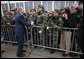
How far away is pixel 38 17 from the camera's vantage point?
15.2ft

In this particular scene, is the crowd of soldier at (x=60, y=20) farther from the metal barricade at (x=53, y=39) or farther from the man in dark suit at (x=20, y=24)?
the man in dark suit at (x=20, y=24)

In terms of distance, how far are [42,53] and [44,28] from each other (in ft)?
3.62

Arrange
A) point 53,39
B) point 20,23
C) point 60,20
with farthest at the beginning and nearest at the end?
point 53,39 < point 20,23 < point 60,20

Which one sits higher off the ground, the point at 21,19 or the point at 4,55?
the point at 21,19

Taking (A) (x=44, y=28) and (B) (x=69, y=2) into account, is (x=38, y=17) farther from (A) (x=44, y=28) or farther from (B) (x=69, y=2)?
(B) (x=69, y=2)

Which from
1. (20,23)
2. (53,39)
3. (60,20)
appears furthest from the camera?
(53,39)

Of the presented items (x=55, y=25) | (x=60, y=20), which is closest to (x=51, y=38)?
(x=55, y=25)

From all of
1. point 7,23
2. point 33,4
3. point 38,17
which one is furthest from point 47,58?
point 33,4

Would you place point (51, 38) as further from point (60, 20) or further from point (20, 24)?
point (20, 24)

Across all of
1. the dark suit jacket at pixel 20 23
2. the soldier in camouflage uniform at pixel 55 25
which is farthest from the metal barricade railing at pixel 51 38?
the dark suit jacket at pixel 20 23

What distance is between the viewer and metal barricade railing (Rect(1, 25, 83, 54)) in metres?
4.14

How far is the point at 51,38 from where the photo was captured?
449cm

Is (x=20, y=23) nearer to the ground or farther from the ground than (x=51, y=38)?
farther from the ground

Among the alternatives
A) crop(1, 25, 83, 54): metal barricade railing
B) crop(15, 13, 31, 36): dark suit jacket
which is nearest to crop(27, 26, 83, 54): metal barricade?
crop(1, 25, 83, 54): metal barricade railing
